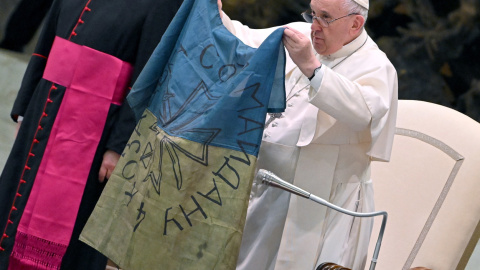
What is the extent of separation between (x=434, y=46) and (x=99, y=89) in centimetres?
408

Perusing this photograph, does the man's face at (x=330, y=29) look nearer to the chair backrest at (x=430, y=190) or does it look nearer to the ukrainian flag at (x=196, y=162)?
the ukrainian flag at (x=196, y=162)

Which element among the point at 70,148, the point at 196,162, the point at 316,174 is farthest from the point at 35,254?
the point at 316,174

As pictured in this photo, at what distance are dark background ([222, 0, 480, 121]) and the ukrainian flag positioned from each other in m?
4.16

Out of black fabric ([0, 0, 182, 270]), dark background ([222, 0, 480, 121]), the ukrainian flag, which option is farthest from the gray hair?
dark background ([222, 0, 480, 121])

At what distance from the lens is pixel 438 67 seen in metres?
7.23

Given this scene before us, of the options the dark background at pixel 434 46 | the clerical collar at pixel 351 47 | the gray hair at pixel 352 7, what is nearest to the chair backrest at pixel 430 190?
the clerical collar at pixel 351 47

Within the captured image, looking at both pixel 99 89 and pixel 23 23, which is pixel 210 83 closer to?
pixel 99 89

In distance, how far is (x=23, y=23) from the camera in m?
8.73

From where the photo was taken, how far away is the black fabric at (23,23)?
856 centimetres

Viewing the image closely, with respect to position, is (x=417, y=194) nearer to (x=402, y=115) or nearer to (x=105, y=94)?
(x=402, y=115)

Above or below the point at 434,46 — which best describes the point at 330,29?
below

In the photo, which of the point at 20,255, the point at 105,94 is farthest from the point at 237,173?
the point at 20,255

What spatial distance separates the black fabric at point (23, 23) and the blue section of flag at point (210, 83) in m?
5.36

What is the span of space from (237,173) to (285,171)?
53 cm
